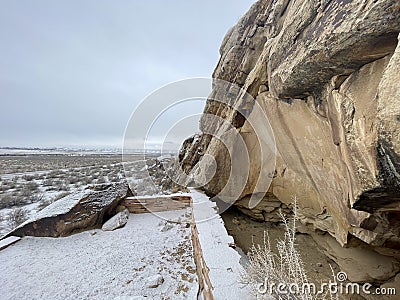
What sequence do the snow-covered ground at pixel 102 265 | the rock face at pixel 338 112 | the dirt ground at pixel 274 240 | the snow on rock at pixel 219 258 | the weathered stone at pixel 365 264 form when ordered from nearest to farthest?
the rock face at pixel 338 112 < the snow on rock at pixel 219 258 < the snow-covered ground at pixel 102 265 < the weathered stone at pixel 365 264 < the dirt ground at pixel 274 240

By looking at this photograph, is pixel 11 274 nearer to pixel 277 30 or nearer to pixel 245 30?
pixel 277 30

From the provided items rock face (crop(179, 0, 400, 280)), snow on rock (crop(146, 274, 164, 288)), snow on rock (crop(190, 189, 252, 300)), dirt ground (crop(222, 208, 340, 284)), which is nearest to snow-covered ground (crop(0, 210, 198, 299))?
snow on rock (crop(146, 274, 164, 288))

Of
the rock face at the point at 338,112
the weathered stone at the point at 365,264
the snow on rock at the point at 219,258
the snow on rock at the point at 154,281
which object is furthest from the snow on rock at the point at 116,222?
the weathered stone at the point at 365,264

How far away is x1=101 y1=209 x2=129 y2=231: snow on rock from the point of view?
4.85 metres

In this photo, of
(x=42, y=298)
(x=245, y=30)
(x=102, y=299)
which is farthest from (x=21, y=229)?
(x=245, y=30)

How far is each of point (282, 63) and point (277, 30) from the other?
66.5 inches

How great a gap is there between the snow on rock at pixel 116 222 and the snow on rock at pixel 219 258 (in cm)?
186

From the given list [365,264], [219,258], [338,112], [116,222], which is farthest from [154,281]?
[365,264]

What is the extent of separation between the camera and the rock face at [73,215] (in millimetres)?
4363

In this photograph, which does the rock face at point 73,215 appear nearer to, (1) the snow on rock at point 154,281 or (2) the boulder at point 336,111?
(1) the snow on rock at point 154,281

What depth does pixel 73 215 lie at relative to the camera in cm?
463

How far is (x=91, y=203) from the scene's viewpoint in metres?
5.02

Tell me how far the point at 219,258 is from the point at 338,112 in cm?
243

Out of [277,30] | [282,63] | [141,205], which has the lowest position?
[141,205]
